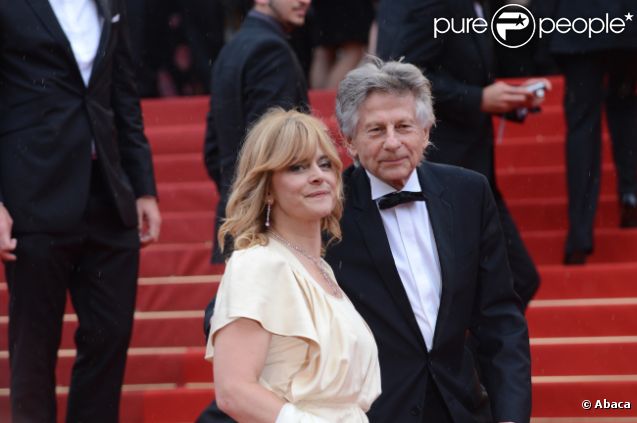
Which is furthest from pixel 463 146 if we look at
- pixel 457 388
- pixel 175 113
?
pixel 175 113

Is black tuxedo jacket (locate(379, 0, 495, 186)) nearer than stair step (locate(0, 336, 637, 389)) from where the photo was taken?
Yes

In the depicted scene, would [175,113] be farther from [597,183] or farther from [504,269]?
[504,269]

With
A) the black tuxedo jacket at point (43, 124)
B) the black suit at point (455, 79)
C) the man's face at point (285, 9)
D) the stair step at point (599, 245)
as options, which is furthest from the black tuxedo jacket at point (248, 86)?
the stair step at point (599, 245)

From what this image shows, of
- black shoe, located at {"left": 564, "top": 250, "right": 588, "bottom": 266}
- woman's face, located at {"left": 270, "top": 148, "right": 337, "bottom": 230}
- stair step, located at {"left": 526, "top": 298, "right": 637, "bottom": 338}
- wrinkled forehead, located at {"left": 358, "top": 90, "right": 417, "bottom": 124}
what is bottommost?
stair step, located at {"left": 526, "top": 298, "right": 637, "bottom": 338}

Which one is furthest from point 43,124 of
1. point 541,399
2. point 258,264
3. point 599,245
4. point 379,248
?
point 599,245

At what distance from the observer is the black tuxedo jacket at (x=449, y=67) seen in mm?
5668

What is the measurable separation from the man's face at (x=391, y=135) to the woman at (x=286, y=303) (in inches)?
18.2

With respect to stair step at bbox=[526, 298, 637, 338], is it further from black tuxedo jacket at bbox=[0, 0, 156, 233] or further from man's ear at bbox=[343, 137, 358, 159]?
man's ear at bbox=[343, 137, 358, 159]

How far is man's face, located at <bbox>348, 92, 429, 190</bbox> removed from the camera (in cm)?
422

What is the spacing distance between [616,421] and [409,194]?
241cm

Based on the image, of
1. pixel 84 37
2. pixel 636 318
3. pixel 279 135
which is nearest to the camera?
pixel 279 135

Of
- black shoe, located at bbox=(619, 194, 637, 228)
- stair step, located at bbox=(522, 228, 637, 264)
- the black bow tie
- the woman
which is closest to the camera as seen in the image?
the woman

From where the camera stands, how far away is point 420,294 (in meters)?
4.12

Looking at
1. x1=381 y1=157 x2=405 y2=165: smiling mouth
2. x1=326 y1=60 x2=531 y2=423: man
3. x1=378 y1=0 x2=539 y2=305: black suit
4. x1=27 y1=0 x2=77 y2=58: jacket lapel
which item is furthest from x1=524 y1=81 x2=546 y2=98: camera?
x1=27 y1=0 x2=77 y2=58: jacket lapel
